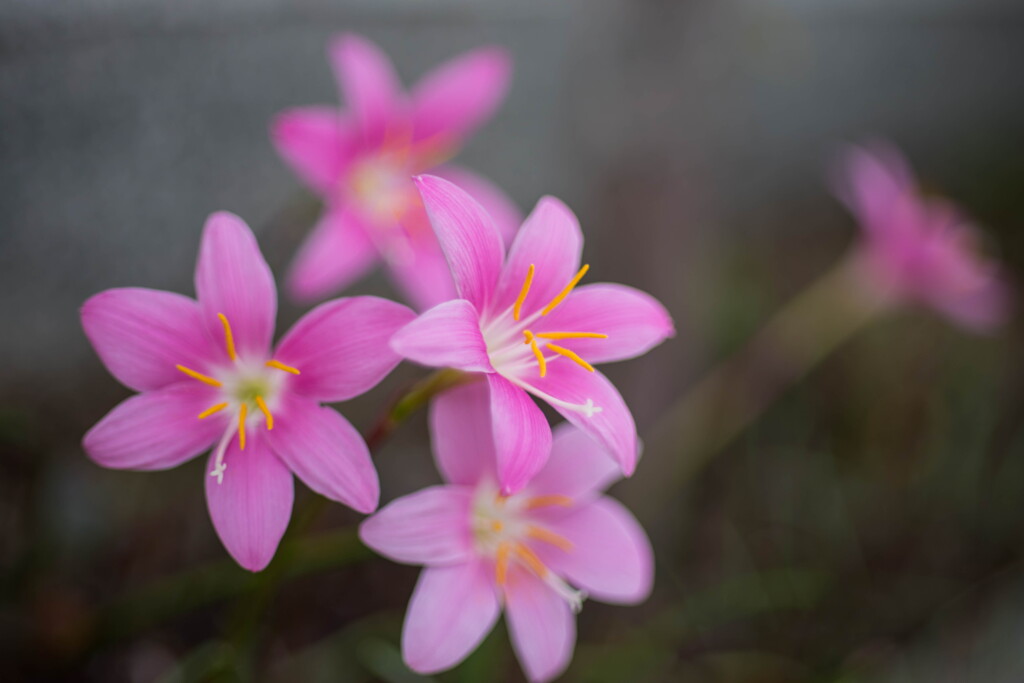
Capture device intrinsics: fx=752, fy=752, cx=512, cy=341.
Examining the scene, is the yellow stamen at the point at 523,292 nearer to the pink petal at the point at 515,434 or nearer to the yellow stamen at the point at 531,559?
the pink petal at the point at 515,434

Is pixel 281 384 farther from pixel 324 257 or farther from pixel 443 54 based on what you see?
pixel 443 54

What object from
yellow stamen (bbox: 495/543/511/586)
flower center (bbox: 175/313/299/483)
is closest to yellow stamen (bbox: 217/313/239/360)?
flower center (bbox: 175/313/299/483)

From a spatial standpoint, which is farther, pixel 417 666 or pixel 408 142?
pixel 408 142

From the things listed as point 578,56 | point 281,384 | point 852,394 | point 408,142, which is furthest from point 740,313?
point 281,384

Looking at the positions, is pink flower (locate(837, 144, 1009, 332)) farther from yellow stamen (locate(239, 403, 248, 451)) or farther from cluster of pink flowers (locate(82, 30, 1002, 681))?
yellow stamen (locate(239, 403, 248, 451))

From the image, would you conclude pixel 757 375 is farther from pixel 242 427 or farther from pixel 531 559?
pixel 242 427

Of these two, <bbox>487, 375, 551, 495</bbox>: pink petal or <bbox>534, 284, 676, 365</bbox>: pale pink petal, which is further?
<bbox>534, 284, 676, 365</bbox>: pale pink petal

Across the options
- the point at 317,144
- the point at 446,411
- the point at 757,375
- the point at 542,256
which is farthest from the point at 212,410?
the point at 757,375
